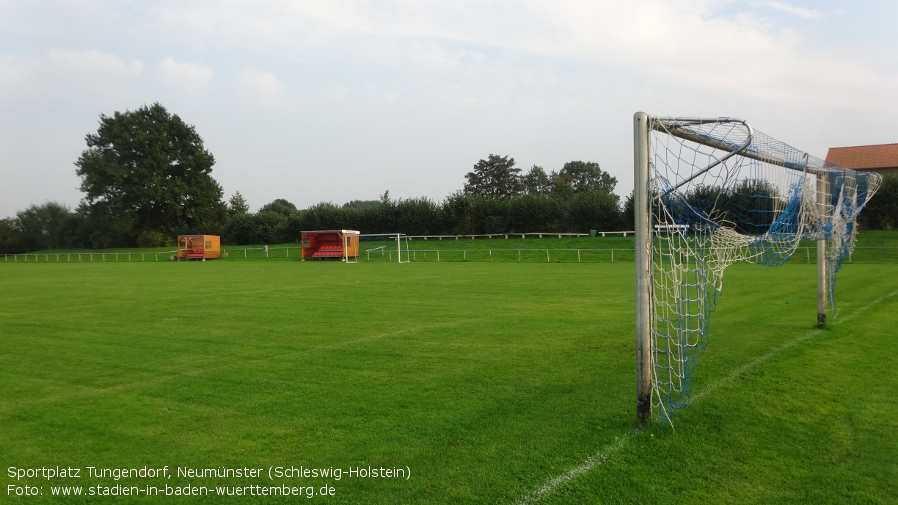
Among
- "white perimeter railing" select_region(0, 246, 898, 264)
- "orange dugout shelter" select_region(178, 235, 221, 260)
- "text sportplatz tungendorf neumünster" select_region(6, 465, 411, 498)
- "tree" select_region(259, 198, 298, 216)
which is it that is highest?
"tree" select_region(259, 198, 298, 216)

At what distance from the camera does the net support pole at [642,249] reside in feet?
17.3

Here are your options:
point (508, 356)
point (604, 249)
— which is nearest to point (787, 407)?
point (508, 356)

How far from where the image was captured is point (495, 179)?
93.1 m

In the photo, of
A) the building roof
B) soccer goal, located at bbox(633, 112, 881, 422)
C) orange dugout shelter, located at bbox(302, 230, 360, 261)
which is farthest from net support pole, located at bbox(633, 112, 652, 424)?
the building roof

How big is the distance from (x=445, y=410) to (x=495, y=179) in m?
88.2

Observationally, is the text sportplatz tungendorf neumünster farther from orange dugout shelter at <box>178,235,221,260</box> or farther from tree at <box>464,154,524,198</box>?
tree at <box>464,154,524,198</box>

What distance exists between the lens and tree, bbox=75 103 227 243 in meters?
64.6

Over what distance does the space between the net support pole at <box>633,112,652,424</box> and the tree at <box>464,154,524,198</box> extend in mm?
86729

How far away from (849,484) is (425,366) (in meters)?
4.76

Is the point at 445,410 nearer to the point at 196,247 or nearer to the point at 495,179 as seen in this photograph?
the point at 196,247

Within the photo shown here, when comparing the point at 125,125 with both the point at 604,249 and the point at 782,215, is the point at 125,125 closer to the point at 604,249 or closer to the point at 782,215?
the point at 604,249

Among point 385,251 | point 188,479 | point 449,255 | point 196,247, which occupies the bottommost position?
point 188,479

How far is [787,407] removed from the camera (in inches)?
238

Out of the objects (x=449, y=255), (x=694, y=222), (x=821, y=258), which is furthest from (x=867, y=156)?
(x=694, y=222)
